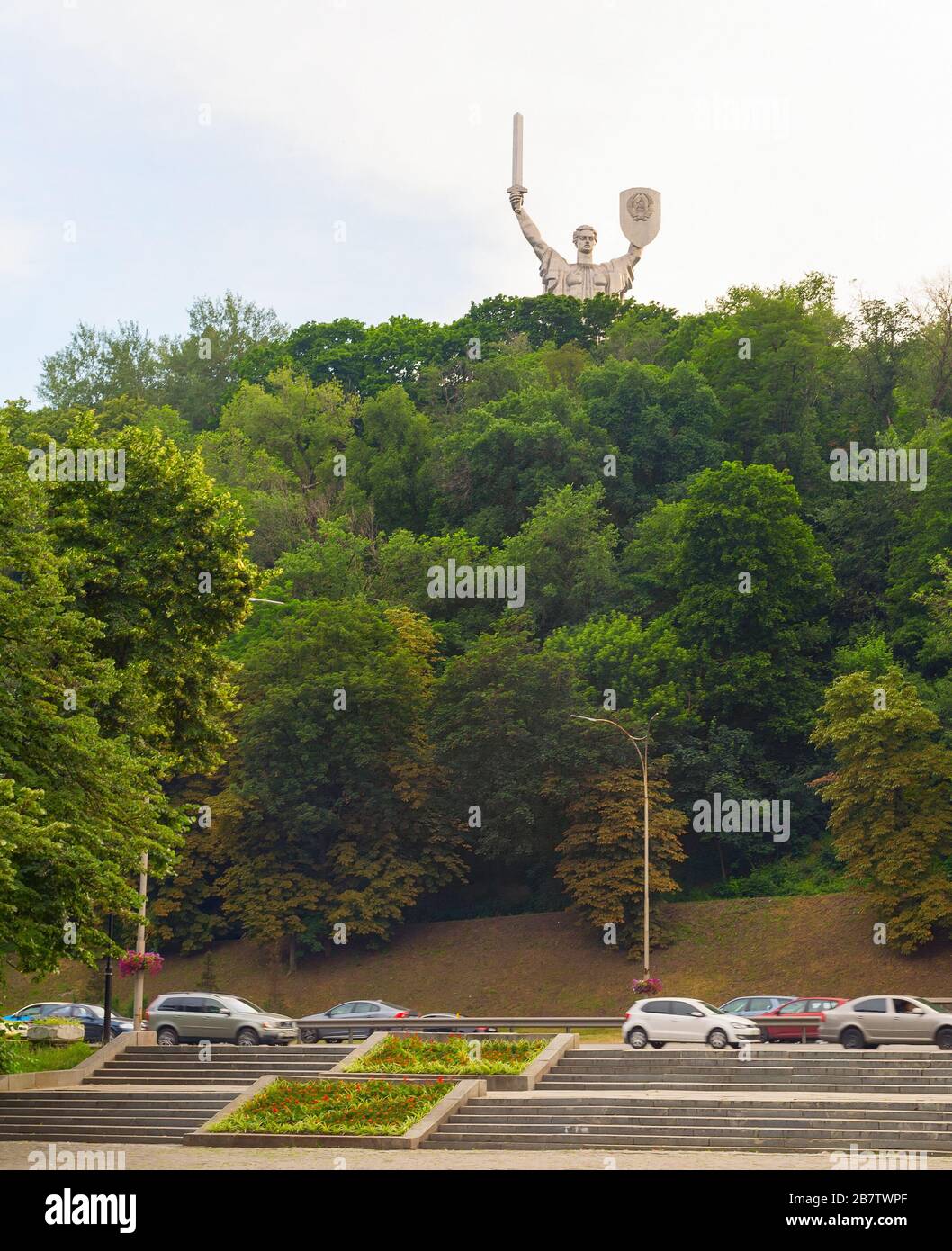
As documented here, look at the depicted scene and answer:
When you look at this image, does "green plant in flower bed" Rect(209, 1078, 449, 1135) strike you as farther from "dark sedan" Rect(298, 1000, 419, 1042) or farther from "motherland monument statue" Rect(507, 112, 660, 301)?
"motherland monument statue" Rect(507, 112, 660, 301)

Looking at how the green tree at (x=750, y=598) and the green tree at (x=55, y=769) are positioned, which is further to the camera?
the green tree at (x=750, y=598)

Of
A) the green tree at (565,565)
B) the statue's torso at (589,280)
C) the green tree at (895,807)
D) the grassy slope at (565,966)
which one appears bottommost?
the grassy slope at (565,966)

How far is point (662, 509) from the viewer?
76.1 metres

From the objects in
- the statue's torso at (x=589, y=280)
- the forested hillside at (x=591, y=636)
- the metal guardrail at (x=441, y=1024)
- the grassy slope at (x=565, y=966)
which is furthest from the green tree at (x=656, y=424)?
the metal guardrail at (x=441, y=1024)

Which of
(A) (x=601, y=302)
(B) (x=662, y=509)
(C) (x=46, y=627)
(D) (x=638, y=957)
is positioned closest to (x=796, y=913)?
(D) (x=638, y=957)

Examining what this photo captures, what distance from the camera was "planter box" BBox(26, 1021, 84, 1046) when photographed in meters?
36.3

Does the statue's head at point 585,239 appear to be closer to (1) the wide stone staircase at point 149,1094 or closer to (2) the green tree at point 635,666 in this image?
(2) the green tree at point 635,666

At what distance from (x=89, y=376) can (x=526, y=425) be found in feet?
127

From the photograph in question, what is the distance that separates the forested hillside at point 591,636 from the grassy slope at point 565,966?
117 centimetres

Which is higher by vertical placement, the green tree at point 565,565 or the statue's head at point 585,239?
the statue's head at point 585,239

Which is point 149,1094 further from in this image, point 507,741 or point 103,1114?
point 507,741

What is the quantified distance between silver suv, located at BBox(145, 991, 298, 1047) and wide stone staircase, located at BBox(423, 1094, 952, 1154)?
12840mm

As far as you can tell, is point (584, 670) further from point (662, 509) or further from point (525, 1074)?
point (525, 1074)

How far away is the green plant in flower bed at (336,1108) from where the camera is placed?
27.5 metres
